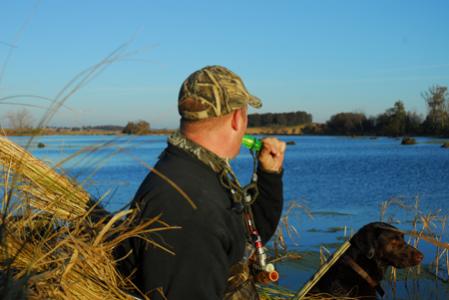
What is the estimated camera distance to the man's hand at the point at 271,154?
126 inches

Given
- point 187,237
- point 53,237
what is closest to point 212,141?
point 187,237

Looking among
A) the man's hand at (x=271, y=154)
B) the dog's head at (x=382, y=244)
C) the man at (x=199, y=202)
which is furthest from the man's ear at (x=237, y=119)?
the dog's head at (x=382, y=244)

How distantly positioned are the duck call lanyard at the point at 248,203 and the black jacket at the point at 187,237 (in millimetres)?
65

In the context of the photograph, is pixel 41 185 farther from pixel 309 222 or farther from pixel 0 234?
pixel 309 222

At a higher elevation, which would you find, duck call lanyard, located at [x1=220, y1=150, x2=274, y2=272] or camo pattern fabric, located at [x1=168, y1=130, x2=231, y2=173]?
camo pattern fabric, located at [x1=168, y1=130, x2=231, y2=173]

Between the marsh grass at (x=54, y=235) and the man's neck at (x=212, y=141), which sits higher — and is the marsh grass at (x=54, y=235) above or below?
below

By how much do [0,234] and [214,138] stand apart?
100 centimetres

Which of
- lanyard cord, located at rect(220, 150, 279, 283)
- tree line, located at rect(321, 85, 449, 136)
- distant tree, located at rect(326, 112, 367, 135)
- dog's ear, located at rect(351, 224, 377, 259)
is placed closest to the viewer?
lanyard cord, located at rect(220, 150, 279, 283)

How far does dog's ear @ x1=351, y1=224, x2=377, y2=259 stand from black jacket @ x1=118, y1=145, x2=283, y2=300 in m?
3.43

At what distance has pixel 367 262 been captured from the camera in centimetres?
571

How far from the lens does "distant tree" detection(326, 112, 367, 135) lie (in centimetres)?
8531

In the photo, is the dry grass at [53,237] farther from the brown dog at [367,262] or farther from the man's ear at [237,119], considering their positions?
the brown dog at [367,262]

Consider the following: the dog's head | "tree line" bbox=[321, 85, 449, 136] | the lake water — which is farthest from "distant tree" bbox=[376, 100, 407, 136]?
the dog's head

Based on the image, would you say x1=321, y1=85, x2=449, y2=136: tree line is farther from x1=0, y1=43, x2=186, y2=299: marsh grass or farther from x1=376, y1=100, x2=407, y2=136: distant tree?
x1=0, y1=43, x2=186, y2=299: marsh grass
